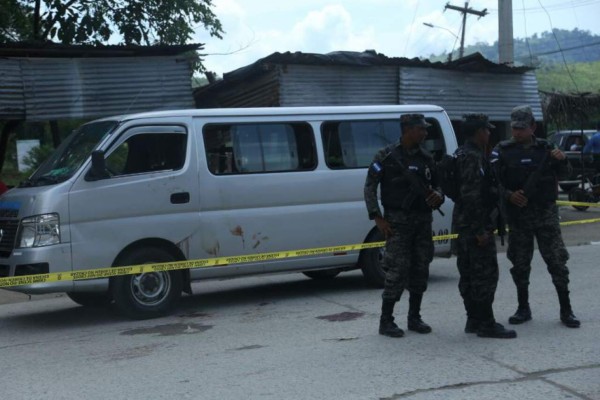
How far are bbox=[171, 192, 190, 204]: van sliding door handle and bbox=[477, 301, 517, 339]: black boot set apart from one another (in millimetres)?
3088

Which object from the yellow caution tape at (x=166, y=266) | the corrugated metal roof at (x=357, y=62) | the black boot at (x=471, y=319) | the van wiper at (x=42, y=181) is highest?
the corrugated metal roof at (x=357, y=62)

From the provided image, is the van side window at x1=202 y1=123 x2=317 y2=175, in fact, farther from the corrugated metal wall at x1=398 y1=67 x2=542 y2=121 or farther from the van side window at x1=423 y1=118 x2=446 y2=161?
the corrugated metal wall at x1=398 y1=67 x2=542 y2=121

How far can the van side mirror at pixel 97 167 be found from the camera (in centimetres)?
743

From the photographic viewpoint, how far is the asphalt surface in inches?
204

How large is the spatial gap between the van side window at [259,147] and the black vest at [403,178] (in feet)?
7.12

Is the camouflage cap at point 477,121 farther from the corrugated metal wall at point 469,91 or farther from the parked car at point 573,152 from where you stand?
the parked car at point 573,152

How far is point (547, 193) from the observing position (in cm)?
662

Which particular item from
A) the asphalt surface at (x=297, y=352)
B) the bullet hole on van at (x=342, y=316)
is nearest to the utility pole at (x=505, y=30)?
the asphalt surface at (x=297, y=352)

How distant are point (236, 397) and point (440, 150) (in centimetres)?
518

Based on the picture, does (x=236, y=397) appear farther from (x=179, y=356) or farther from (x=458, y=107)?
(x=458, y=107)

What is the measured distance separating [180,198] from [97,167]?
0.88 metres

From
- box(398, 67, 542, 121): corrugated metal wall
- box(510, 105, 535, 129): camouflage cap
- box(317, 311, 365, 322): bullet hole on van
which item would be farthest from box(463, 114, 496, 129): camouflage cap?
box(398, 67, 542, 121): corrugated metal wall

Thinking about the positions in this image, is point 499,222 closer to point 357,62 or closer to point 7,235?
point 7,235

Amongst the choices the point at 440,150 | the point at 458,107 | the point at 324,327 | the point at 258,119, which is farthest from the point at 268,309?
the point at 458,107
